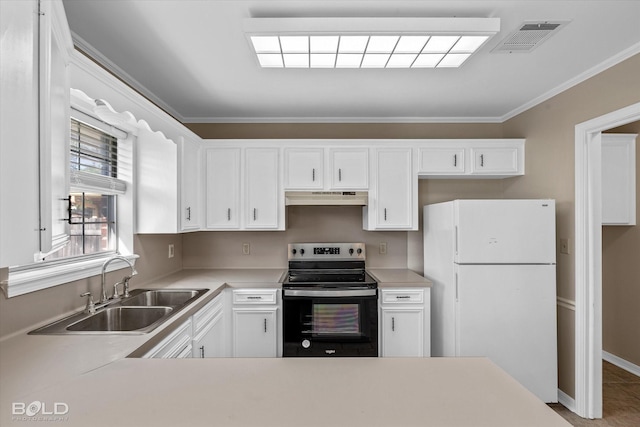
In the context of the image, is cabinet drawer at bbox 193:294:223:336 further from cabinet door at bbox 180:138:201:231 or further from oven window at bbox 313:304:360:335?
oven window at bbox 313:304:360:335

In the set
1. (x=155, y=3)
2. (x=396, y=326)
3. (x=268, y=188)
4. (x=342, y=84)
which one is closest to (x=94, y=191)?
(x=155, y=3)

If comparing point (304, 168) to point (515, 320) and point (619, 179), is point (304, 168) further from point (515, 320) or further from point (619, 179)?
point (619, 179)

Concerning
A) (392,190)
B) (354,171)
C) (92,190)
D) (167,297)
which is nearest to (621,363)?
(392,190)

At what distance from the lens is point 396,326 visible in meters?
2.82

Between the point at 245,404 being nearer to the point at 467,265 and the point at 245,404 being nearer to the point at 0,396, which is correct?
the point at 0,396

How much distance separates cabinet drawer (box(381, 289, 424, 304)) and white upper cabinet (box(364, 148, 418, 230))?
0.63m

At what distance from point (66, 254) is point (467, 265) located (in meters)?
2.67

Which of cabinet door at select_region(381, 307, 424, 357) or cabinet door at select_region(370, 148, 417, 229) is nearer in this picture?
cabinet door at select_region(381, 307, 424, 357)

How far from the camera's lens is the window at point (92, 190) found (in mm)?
2027

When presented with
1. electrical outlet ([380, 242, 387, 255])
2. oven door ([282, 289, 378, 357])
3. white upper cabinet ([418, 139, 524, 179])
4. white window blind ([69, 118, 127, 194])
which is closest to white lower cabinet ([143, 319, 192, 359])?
oven door ([282, 289, 378, 357])

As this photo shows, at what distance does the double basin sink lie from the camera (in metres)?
1.65

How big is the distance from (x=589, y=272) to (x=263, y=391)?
2.57m

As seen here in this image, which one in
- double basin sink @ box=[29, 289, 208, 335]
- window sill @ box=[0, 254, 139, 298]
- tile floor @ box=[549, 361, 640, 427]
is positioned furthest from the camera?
tile floor @ box=[549, 361, 640, 427]

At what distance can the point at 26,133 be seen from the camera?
70 centimetres
